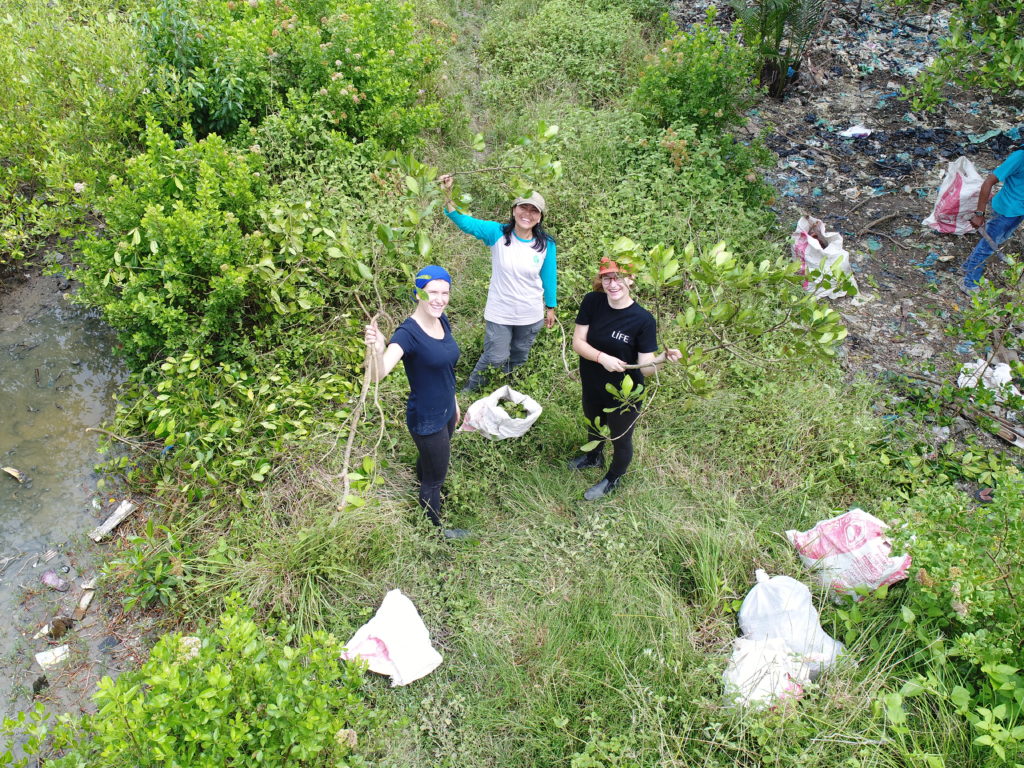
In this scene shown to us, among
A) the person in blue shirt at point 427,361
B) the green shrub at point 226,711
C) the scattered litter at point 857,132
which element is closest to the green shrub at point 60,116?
the person in blue shirt at point 427,361

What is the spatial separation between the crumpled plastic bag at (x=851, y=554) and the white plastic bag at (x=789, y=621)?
21 centimetres

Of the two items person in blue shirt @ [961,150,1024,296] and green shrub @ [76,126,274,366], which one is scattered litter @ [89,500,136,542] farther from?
person in blue shirt @ [961,150,1024,296]

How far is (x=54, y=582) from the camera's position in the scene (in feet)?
11.6

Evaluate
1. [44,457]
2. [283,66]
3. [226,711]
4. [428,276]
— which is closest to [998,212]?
[428,276]

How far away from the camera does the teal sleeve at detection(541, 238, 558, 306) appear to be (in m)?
3.84

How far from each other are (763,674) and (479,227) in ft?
8.74

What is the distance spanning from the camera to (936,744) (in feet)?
8.55

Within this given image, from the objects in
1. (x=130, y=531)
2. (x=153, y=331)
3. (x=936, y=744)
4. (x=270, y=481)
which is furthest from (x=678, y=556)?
(x=153, y=331)

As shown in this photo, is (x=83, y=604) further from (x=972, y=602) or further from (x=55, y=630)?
(x=972, y=602)

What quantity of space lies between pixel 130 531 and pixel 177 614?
780 millimetres

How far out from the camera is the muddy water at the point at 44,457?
3328mm

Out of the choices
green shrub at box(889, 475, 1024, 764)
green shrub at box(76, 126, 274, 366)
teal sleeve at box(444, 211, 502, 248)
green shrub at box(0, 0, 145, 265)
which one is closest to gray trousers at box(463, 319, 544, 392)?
teal sleeve at box(444, 211, 502, 248)

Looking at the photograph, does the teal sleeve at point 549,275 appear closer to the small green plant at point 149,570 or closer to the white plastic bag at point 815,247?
the white plastic bag at point 815,247

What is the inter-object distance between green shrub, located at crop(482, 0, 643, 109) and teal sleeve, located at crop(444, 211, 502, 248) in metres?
3.50
